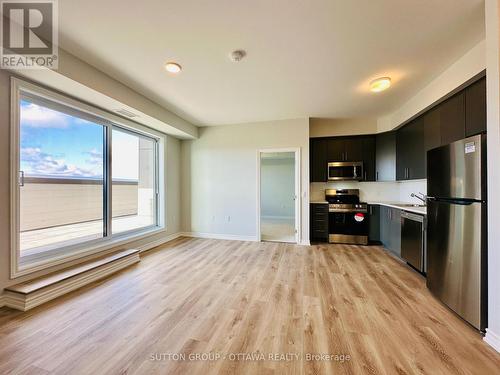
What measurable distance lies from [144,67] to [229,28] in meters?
1.28

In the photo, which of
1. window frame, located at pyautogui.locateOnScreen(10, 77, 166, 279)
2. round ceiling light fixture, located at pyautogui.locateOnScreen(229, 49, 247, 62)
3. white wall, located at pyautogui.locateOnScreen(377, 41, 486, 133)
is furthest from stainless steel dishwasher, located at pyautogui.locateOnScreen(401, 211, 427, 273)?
window frame, located at pyautogui.locateOnScreen(10, 77, 166, 279)

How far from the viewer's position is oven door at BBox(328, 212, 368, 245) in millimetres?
4238

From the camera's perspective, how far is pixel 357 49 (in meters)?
2.13

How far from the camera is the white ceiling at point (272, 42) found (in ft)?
5.41

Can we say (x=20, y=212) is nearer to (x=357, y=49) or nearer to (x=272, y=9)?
(x=272, y=9)

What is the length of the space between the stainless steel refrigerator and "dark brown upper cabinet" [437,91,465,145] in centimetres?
41

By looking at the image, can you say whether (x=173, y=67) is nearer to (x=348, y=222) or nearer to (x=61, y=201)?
(x=61, y=201)

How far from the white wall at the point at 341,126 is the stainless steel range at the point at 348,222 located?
158 cm

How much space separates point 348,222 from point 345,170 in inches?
46.0

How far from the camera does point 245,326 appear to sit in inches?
69.6

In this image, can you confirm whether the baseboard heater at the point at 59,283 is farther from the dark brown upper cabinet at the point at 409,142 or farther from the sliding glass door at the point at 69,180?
the dark brown upper cabinet at the point at 409,142

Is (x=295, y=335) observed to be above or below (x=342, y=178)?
below

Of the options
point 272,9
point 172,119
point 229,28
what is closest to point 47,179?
point 172,119

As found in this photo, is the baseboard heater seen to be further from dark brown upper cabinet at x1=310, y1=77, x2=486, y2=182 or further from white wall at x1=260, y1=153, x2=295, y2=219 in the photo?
white wall at x1=260, y1=153, x2=295, y2=219
